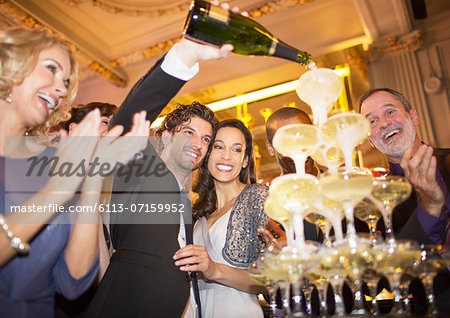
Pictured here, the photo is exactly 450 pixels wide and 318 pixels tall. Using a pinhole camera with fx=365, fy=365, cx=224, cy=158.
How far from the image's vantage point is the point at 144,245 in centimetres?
124

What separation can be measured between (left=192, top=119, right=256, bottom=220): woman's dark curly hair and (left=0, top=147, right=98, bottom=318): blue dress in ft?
3.24

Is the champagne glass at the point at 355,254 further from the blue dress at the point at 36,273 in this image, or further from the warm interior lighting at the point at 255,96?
the warm interior lighting at the point at 255,96

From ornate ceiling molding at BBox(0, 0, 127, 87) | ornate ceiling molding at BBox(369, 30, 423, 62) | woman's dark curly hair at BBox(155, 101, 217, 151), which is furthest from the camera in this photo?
ornate ceiling molding at BBox(369, 30, 423, 62)

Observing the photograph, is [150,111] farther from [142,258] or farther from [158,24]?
[158,24]

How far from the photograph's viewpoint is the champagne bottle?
110 cm

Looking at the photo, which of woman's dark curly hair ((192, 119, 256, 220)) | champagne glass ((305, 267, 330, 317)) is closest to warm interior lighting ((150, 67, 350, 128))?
woman's dark curly hair ((192, 119, 256, 220))

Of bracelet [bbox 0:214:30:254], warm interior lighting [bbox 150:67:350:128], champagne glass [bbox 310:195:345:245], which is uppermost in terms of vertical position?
warm interior lighting [bbox 150:67:350:128]

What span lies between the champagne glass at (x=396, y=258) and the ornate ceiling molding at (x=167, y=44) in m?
3.78

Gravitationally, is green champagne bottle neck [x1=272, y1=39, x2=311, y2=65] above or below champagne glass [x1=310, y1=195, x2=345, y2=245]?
above

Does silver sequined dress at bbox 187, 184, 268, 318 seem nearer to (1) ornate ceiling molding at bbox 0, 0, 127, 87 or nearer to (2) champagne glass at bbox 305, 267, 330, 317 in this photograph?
(2) champagne glass at bbox 305, 267, 330, 317

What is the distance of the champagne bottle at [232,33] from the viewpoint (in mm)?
1102

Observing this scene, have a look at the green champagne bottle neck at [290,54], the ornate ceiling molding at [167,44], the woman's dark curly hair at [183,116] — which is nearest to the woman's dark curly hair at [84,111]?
the woman's dark curly hair at [183,116]

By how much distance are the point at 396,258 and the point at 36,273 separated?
920 millimetres

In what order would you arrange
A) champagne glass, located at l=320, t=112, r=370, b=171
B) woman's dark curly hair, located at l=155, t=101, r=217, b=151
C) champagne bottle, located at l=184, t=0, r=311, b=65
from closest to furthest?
1. champagne glass, located at l=320, t=112, r=370, b=171
2. champagne bottle, located at l=184, t=0, r=311, b=65
3. woman's dark curly hair, located at l=155, t=101, r=217, b=151
